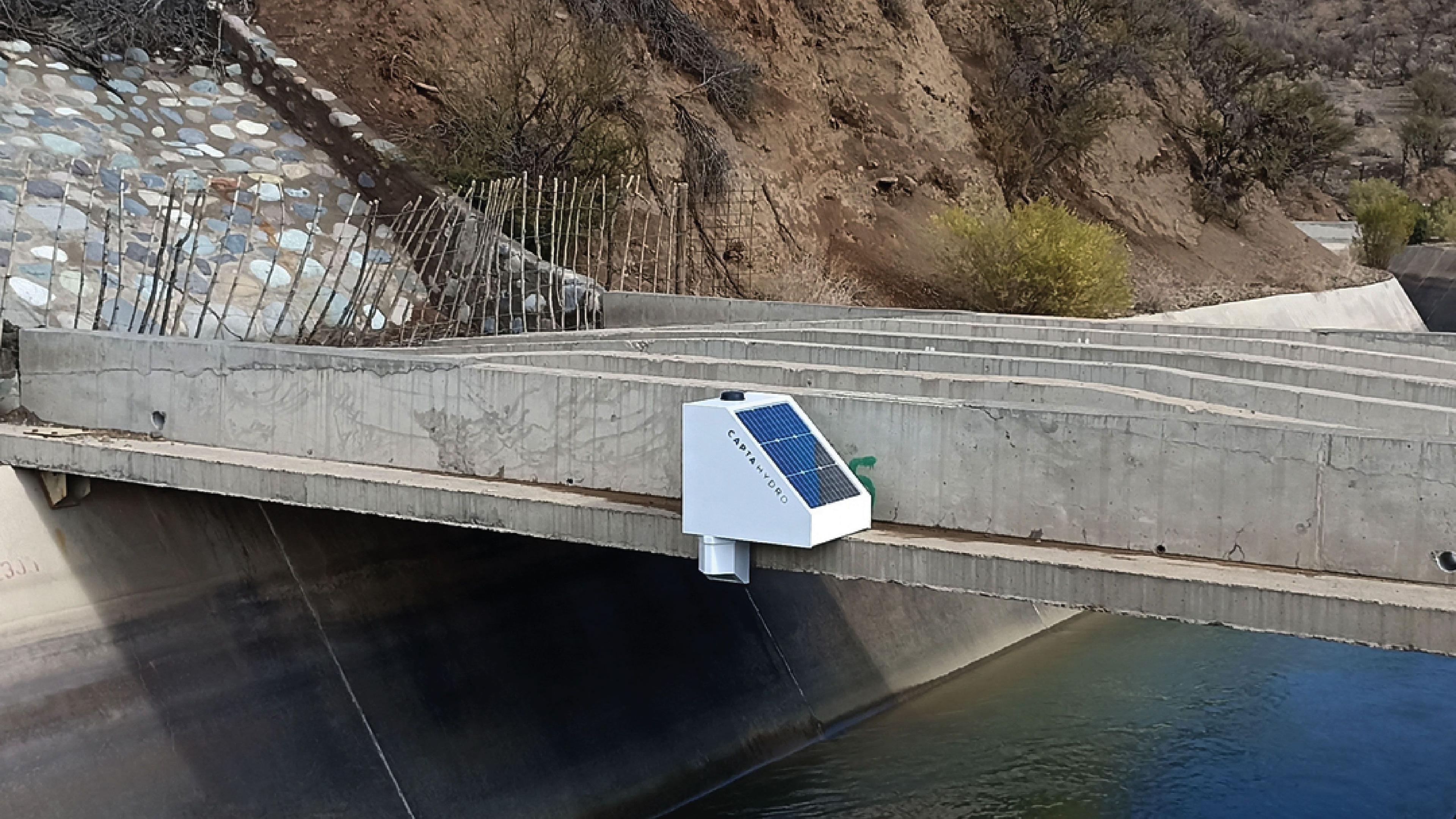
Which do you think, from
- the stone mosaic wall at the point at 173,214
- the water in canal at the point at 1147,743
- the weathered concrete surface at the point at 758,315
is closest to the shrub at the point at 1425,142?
the weathered concrete surface at the point at 758,315

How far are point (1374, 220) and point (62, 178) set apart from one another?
31098 mm

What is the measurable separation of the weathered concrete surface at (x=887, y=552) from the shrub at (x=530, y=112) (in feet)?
29.8

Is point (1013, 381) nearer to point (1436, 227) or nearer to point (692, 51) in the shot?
point (692, 51)

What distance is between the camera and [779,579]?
13.5m

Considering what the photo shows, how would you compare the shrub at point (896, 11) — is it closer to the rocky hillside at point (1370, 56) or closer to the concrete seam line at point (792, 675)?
the concrete seam line at point (792, 675)

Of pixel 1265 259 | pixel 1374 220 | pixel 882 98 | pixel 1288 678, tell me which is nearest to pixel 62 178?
pixel 1288 678

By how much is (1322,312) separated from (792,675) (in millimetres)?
17064

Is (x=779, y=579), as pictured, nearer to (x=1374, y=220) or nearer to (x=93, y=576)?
(x=93, y=576)

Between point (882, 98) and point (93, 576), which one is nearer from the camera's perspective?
point (93, 576)

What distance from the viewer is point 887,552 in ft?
24.2

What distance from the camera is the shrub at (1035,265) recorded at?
66.5 feet

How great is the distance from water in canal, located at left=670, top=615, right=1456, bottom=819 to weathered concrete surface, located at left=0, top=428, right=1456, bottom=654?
147 inches

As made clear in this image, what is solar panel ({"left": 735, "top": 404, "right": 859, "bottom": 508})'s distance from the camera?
7445 millimetres

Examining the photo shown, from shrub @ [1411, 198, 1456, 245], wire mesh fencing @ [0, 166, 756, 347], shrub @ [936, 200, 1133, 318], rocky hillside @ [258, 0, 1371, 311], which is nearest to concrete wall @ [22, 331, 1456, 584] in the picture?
wire mesh fencing @ [0, 166, 756, 347]
